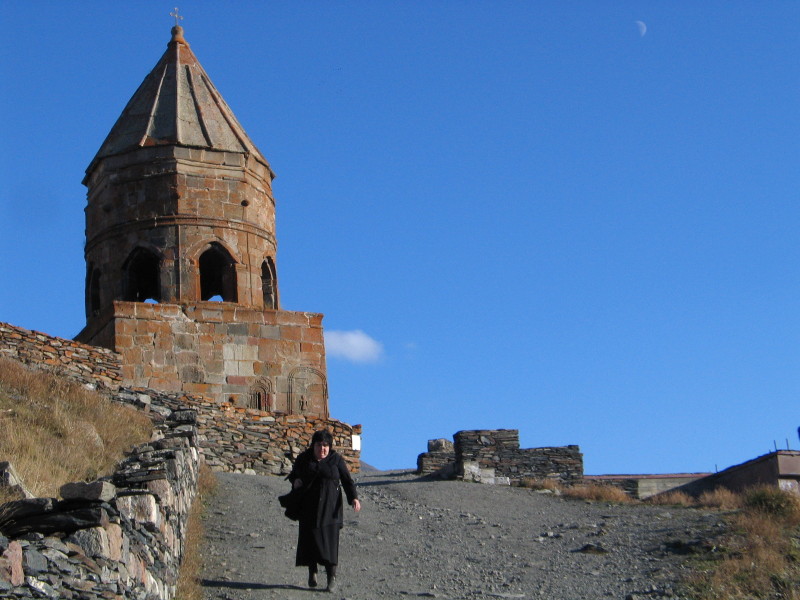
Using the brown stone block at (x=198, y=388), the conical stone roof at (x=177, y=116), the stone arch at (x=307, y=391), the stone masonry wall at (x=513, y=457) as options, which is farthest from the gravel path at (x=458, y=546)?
the conical stone roof at (x=177, y=116)

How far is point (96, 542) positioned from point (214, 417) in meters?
11.6

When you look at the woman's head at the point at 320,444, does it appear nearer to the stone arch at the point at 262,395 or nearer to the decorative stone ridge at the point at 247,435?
the decorative stone ridge at the point at 247,435

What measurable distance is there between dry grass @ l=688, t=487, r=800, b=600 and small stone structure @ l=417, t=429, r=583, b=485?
18.1 feet

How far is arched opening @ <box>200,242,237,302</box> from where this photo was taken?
21859mm

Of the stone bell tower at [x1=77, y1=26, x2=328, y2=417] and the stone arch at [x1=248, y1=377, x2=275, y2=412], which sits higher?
the stone bell tower at [x1=77, y1=26, x2=328, y2=417]

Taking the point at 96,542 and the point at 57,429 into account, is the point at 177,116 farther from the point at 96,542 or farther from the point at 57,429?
the point at 96,542

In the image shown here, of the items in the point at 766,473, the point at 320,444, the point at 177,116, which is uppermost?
the point at 177,116

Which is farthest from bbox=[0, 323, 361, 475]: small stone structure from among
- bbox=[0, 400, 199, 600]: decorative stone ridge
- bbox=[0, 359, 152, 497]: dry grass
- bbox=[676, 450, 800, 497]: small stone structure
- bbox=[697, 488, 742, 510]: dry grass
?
bbox=[0, 400, 199, 600]: decorative stone ridge

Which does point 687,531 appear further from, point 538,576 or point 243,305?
point 243,305

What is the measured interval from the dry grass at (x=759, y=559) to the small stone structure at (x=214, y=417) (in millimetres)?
6936

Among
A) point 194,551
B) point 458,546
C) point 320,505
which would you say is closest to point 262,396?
point 458,546

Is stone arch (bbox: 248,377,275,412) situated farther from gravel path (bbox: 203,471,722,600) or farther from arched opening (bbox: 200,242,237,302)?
gravel path (bbox: 203,471,722,600)

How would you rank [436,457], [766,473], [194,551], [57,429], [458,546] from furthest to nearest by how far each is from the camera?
[436,457] → [766,473] → [57,429] → [458,546] → [194,551]

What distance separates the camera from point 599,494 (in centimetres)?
1739
